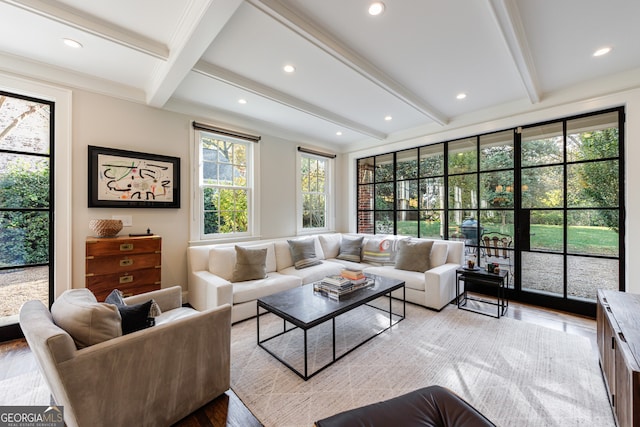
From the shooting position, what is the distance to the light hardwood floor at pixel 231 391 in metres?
1.62

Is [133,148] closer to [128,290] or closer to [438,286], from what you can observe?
[128,290]

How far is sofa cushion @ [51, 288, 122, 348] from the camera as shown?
4.29ft

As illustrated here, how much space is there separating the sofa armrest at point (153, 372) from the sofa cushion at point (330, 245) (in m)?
2.88

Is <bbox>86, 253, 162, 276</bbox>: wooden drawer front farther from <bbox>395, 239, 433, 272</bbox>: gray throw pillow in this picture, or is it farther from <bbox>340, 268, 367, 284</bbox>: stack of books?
<bbox>395, 239, 433, 272</bbox>: gray throw pillow

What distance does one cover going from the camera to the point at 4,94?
8.16 ft

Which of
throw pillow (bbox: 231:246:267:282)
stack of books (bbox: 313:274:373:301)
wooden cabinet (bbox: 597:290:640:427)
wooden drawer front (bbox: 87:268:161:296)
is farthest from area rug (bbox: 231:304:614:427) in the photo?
wooden drawer front (bbox: 87:268:161:296)

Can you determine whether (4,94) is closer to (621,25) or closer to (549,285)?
(621,25)

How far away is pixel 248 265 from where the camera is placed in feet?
10.8

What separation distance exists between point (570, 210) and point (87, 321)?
477cm

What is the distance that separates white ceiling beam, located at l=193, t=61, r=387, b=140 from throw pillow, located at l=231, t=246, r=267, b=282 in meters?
1.93

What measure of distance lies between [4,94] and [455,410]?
435cm

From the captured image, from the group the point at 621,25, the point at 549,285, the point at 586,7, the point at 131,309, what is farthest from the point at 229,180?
the point at 549,285

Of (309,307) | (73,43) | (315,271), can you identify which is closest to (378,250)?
(315,271)
